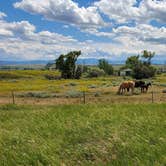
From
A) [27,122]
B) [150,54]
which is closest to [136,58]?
[150,54]

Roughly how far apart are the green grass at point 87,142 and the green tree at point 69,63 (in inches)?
3343

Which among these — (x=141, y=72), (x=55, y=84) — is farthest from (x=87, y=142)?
(x=141, y=72)

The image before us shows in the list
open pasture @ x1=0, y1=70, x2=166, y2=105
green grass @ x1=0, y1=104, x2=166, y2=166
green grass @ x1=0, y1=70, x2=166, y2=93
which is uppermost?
green grass @ x1=0, y1=104, x2=166, y2=166

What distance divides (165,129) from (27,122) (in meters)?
3.09

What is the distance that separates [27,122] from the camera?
7.77m

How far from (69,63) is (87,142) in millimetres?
86248

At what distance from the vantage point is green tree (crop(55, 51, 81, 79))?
92188 mm

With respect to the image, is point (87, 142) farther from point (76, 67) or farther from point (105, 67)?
point (105, 67)

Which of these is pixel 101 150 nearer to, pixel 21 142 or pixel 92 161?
pixel 92 161

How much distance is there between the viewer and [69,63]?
3627 inches

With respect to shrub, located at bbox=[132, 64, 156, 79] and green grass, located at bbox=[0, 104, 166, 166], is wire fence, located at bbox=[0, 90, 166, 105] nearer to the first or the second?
green grass, located at bbox=[0, 104, 166, 166]

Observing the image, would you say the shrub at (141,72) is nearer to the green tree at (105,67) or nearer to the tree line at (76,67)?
the tree line at (76,67)

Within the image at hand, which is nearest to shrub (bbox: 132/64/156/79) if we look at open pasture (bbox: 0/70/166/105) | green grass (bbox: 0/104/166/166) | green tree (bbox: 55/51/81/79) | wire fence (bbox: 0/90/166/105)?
green tree (bbox: 55/51/81/79)

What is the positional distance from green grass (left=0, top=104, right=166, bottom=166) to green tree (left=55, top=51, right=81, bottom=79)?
84.9 m
